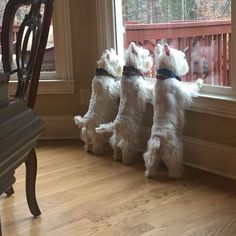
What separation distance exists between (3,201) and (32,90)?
2.38ft

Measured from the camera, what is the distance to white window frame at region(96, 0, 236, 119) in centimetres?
250

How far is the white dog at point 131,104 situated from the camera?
9.41 ft

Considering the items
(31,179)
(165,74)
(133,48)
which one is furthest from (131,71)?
(31,179)

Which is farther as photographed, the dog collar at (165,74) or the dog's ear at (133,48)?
the dog's ear at (133,48)

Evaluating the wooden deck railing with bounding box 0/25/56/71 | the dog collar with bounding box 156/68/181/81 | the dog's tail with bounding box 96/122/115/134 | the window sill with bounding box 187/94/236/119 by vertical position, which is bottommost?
the dog's tail with bounding box 96/122/115/134

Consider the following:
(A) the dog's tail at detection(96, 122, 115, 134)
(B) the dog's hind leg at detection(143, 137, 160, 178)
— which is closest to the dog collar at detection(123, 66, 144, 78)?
(A) the dog's tail at detection(96, 122, 115, 134)

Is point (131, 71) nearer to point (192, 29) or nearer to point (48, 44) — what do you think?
point (192, 29)

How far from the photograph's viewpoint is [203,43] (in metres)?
2.74

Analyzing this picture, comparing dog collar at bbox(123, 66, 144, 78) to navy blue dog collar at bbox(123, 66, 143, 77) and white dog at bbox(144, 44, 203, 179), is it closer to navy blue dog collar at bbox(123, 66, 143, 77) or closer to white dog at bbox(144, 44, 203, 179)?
navy blue dog collar at bbox(123, 66, 143, 77)

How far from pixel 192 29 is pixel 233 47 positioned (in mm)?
390

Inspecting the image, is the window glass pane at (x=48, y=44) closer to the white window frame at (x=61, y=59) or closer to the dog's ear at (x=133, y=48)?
the white window frame at (x=61, y=59)

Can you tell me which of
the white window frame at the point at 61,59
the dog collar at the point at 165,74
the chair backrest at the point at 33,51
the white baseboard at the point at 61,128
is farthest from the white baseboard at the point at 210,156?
the chair backrest at the point at 33,51

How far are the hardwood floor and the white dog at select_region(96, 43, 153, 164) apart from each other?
0.15 meters

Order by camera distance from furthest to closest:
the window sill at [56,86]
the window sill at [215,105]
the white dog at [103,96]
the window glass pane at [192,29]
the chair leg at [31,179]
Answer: the window sill at [56,86] → the white dog at [103,96] → the window glass pane at [192,29] → the window sill at [215,105] → the chair leg at [31,179]
